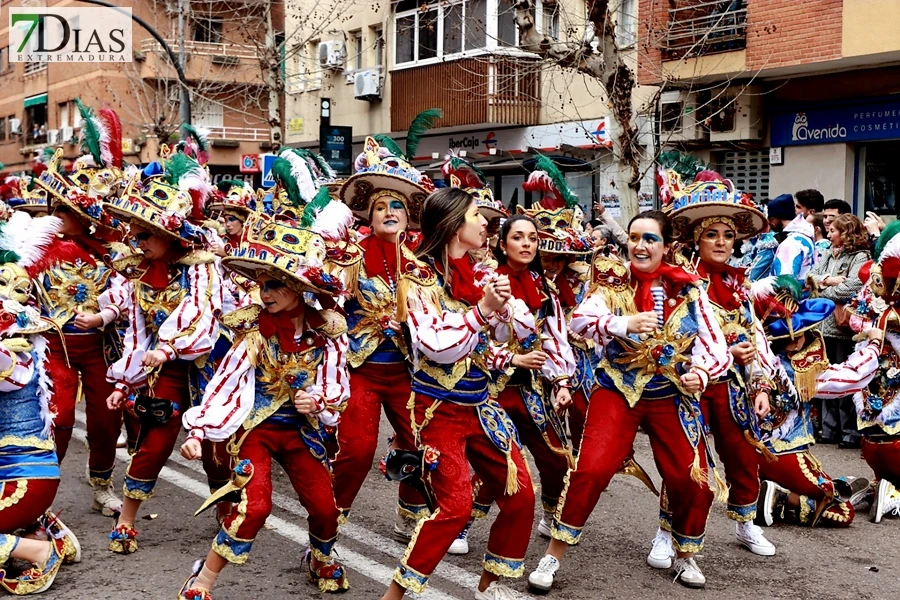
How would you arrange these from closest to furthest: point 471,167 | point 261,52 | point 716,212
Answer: point 716,212
point 471,167
point 261,52

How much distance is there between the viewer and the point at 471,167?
7.27 meters

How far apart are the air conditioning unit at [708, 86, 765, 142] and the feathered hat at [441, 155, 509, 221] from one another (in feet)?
30.9

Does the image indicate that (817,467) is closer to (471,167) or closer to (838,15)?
(471,167)

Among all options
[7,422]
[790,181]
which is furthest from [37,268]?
[790,181]

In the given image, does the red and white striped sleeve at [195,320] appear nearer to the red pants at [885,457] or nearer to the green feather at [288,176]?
the green feather at [288,176]

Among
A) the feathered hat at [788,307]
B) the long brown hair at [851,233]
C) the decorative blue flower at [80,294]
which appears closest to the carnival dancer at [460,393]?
the feathered hat at [788,307]

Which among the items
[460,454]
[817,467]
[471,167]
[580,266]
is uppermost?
[471,167]

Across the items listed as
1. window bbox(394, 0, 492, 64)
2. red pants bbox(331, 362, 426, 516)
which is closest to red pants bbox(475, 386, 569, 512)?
red pants bbox(331, 362, 426, 516)

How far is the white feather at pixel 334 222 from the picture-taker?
5750 millimetres

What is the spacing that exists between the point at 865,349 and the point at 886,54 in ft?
26.5

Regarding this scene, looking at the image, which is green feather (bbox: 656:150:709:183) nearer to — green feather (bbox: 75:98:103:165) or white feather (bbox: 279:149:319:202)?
white feather (bbox: 279:149:319:202)

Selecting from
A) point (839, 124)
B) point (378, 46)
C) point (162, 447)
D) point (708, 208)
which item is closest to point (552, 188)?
point (708, 208)

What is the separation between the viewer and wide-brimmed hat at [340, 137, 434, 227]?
6.18m

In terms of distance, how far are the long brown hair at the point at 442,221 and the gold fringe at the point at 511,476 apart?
34.4 inches
